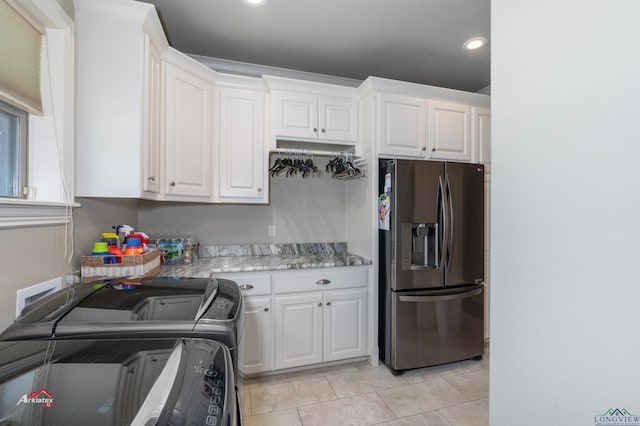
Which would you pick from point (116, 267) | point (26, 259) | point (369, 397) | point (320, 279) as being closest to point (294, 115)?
point (320, 279)

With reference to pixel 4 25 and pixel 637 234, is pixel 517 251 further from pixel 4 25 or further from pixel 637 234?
pixel 4 25

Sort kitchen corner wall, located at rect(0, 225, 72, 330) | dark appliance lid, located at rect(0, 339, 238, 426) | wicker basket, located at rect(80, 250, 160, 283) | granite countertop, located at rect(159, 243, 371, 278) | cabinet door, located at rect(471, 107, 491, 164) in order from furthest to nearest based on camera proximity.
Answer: cabinet door, located at rect(471, 107, 491, 164), granite countertop, located at rect(159, 243, 371, 278), wicker basket, located at rect(80, 250, 160, 283), kitchen corner wall, located at rect(0, 225, 72, 330), dark appliance lid, located at rect(0, 339, 238, 426)

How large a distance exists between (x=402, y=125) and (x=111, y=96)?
2.00 m

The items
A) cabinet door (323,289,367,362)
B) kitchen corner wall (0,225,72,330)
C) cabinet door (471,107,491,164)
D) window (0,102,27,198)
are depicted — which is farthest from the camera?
cabinet door (471,107,491,164)

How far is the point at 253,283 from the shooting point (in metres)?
2.08

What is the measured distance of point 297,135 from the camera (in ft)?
7.58

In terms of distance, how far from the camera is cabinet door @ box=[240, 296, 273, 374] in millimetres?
2062

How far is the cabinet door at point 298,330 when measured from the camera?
2133 millimetres

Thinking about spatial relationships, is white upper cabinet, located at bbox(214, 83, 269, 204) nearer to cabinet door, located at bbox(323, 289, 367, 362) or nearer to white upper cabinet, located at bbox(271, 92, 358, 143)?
white upper cabinet, located at bbox(271, 92, 358, 143)

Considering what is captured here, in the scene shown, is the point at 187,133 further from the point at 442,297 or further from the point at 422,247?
the point at 442,297

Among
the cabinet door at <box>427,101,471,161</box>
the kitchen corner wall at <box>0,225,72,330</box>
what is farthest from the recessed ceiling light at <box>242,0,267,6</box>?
the kitchen corner wall at <box>0,225,72,330</box>

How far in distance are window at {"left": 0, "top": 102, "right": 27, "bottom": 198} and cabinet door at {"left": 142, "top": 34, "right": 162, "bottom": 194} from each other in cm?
47

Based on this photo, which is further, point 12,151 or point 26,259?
point 12,151

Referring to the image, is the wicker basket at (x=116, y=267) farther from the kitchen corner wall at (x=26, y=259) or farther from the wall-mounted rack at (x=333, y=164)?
the wall-mounted rack at (x=333, y=164)
